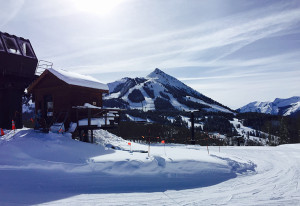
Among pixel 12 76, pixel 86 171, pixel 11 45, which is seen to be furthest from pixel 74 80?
pixel 11 45

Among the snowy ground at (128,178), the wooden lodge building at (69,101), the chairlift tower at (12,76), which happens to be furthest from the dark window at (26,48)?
the snowy ground at (128,178)

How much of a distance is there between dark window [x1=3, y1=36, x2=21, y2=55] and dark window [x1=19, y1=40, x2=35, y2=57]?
578 mm

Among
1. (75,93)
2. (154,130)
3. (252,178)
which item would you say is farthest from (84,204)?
(154,130)

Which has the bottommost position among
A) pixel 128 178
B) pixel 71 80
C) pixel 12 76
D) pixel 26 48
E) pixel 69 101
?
pixel 128 178

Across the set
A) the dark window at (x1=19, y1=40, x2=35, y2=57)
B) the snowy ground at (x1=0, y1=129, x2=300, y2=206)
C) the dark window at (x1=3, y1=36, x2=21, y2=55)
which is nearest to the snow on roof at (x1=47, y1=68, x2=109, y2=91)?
the snowy ground at (x1=0, y1=129, x2=300, y2=206)

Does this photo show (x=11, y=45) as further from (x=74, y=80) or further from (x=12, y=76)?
(x=74, y=80)

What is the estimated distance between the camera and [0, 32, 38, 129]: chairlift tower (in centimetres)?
1838

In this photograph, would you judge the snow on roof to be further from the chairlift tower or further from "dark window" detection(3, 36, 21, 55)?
"dark window" detection(3, 36, 21, 55)

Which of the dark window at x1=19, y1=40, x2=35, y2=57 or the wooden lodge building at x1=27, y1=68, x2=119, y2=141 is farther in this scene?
the dark window at x1=19, y1=40, x2=35, y2=57

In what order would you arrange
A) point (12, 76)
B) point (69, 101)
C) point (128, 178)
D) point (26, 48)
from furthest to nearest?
point (26, 48) → point (12, 76) → point (69, 101) → point (128, 178)

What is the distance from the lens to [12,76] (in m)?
19.0

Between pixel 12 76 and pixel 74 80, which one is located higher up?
pixel 12 76

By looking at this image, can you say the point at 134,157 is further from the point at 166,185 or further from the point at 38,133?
the point at 38,133

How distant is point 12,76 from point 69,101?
7.42 m
